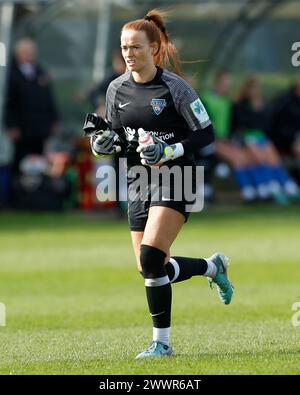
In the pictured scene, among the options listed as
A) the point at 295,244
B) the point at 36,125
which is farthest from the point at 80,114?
the point at 295,244

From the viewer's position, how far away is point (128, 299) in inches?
506

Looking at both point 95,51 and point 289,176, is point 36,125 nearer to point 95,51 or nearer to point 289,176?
point 95,51

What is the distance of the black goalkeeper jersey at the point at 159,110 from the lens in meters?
8.72

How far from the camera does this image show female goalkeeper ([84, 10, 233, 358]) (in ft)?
28.1

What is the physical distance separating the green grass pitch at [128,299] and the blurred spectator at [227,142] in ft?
4.47

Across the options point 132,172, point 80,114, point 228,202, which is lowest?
point 228,202

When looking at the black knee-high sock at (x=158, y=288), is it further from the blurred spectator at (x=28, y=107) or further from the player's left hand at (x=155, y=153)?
the blurred spectator at (x=28, y=107)

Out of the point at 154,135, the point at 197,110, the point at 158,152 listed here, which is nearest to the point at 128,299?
the point at 154,135

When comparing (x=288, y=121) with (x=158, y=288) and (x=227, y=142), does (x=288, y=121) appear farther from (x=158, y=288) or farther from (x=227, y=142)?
(x=158, y=288)

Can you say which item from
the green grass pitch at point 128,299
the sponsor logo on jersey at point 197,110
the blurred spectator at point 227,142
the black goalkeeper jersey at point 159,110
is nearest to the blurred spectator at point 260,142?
the blurred spectator at point 227,142

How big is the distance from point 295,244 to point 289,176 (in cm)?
736

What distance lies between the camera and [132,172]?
895cm

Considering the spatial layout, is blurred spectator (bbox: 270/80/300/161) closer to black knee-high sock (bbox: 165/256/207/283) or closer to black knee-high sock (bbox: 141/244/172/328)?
black knee-high sock (bbox: 165/256/207/283)

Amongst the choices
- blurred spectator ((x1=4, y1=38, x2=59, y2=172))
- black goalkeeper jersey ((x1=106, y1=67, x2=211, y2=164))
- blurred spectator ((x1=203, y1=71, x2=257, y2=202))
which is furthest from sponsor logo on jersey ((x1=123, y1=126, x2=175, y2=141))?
blurred spectator ((x1=203, y1=71, x2=257, y2=202))
